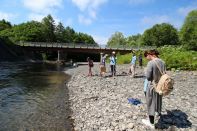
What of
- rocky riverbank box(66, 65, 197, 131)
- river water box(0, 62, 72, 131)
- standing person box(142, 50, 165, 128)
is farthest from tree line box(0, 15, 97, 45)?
standing person box(142, 50, 165, 128)

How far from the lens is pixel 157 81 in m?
10.6

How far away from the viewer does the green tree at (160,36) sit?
13412 cm

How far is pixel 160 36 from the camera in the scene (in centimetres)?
13462

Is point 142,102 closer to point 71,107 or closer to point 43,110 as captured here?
point 71,107

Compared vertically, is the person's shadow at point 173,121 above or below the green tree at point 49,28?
below

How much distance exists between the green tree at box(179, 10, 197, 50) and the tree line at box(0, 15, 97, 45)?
56368 mm

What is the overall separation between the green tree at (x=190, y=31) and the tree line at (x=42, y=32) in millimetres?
56368

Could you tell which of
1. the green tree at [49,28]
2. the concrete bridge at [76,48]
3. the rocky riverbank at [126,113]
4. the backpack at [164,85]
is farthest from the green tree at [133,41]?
the backpack at [164,85]

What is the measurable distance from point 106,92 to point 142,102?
16.3 ft

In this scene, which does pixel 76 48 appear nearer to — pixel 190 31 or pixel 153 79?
pixel 190 31

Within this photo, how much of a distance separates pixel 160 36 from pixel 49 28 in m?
51.5

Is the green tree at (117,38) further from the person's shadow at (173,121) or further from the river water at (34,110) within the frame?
the person's shadow at (173,121)

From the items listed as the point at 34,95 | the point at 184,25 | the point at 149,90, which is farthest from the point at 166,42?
the point at 149,90

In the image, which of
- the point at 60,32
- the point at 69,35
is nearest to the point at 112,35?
the point at 69,35
